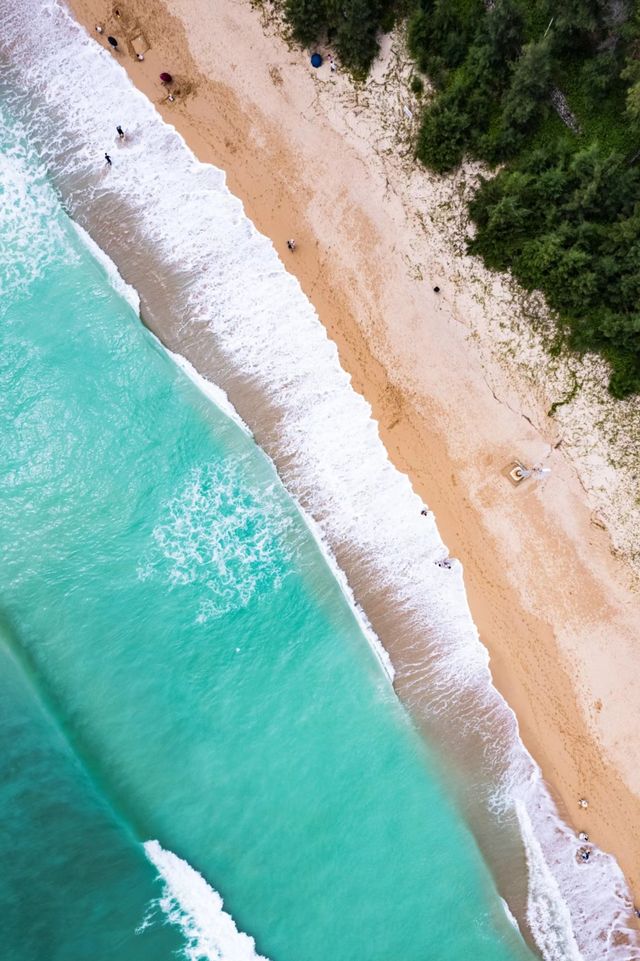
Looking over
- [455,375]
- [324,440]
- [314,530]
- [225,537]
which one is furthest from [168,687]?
[455,375]

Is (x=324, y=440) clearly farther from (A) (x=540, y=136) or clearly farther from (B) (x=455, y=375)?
(A) (x=540, y=136)

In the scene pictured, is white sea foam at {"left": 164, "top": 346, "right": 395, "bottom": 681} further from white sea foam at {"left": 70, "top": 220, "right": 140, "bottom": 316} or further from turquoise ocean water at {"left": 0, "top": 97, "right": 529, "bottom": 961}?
white sea foam at {"left": 70, "top": 220, "right": 140, "bottom": 316}

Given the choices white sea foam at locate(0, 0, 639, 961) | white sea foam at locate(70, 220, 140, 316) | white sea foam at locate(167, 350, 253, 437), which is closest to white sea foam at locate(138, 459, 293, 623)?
white sea foam at locate(0, 0, 639, 961)

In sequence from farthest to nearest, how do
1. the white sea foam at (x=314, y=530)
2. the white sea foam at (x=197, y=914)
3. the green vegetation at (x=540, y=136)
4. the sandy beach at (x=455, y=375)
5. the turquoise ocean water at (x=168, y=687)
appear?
the white sea foam at (x=314, y=530), the sandy beach at (x=455, y=375), the white sea foam at (x=197, y=914), the turquoise ocean water at (x=168, y=687), the green vegetation at (x=540, y=136)

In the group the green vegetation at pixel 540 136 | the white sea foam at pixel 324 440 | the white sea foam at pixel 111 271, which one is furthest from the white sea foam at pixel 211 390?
the green vegetation at pixel 540 136

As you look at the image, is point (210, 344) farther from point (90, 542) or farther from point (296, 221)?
point (90, 542)

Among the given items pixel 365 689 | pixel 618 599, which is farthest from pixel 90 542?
pixel 618 599

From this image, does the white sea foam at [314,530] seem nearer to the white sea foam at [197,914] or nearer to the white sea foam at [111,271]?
the white sea foam at [111,271]
